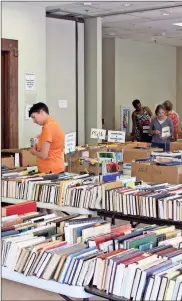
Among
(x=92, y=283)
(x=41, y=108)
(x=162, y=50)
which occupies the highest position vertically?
(x=162, y=50)

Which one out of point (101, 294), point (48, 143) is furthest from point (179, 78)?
point (101, 294)

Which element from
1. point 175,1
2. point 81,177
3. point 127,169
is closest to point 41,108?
point 81,177

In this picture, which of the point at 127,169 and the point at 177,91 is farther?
the point at 177,91

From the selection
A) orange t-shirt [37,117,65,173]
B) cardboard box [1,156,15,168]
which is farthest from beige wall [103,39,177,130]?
orange t-shirt [37,117,65,173]

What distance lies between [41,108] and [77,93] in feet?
15.2

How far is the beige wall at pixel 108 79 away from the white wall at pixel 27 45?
4.22 m

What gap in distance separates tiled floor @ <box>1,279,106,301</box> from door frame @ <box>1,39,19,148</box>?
13.9ft

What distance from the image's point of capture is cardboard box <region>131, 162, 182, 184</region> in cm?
610

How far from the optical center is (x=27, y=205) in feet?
14.0

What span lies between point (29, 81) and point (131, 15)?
2337 mm

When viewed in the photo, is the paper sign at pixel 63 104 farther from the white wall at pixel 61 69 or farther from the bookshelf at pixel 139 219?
the bookshelf at pixel 139 219

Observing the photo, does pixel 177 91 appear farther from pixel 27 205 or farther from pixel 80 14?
pixel 27 205

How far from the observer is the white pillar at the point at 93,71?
1004 centimetres

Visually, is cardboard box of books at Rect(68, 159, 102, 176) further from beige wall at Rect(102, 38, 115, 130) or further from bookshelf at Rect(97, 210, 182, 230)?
beige wall at Rect(102, 38, 115, 130)
